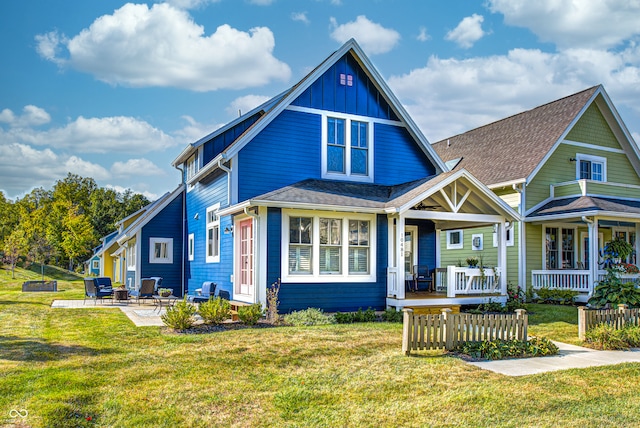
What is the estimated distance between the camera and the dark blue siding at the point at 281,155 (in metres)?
15.3

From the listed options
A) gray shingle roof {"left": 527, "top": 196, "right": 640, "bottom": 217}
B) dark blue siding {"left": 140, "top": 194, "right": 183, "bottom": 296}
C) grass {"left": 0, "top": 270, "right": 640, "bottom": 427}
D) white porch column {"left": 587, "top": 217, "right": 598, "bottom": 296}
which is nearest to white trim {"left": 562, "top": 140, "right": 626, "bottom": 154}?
gray shingle roof {"left": 527, "top": 196, "right": 640, "bottom": 217}

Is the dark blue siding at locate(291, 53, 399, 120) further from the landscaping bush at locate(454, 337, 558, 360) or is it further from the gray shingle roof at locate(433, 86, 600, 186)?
the landscaping bush at locate(454, 337, 558, 360)

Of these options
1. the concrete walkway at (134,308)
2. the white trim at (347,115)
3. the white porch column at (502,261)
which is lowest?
the concrete walkway at (134,308)

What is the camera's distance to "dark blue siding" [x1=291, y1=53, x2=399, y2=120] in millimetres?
16250

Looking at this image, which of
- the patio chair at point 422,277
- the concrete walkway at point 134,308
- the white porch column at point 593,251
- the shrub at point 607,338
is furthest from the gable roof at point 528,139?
the concrete walkway at point 134,308

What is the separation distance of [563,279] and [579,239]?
2968mm

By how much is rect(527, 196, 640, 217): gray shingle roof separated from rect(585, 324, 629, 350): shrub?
7890 mm

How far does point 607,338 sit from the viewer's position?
35.5ft

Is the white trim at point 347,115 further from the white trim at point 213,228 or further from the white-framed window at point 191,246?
the white-framed window at point 191,246

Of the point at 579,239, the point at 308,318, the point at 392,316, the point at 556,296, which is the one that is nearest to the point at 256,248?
the point at 308,318

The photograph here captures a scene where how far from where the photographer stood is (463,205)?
16234mm

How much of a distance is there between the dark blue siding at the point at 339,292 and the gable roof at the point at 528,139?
25.1 ft

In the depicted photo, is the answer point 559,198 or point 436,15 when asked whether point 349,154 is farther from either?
point 559,198

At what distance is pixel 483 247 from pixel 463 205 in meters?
6.21
